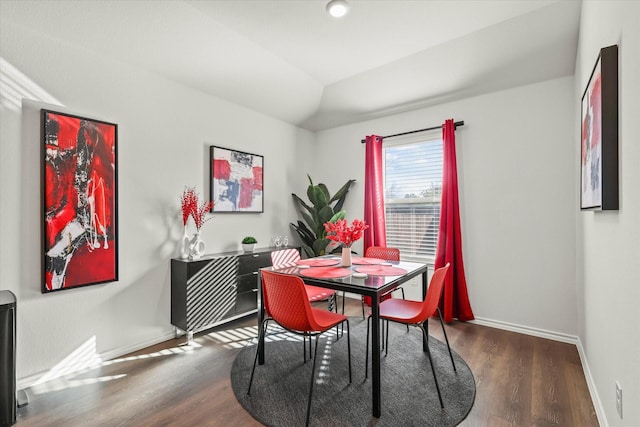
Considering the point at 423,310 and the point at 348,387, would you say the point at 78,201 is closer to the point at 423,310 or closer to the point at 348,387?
the point at 348,387

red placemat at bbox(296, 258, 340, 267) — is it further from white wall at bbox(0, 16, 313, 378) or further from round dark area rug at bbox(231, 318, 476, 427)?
white wall at bbox(0, 16, 313, 378)

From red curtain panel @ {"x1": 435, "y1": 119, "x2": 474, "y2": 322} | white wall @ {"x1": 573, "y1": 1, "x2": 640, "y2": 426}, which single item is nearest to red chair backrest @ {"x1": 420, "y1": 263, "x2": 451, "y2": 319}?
white wall @ {"x1": 573, "y1": 1, "x2": 640, "y2": 426}

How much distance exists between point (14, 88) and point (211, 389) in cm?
248

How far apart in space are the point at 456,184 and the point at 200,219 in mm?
2776

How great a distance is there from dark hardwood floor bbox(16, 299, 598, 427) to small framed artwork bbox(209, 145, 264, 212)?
1520 millimetres

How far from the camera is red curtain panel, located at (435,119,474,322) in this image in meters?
3.33

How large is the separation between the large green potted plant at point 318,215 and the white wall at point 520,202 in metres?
1.63

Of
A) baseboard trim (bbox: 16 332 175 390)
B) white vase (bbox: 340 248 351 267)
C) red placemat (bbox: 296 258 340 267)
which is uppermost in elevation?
white vase (bbox: 340 248 351 267)

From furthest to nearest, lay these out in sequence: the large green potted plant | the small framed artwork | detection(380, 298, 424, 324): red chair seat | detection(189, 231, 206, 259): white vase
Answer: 1. the large green potted plant
2. the small framed artwork
3. detection(189, 231, 206, 259): white vase
4. detection(380, 298, 424, 324): red chair seat

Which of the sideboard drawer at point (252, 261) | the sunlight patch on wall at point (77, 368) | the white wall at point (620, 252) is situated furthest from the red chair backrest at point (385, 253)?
the sunlight patch on wall at point (77, 368)

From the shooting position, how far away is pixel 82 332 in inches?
95.7

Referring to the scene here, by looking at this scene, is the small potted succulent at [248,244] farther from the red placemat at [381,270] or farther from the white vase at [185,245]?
the red placemat at [381,270]

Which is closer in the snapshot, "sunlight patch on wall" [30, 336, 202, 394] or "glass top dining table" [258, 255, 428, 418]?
"glass top dining table" [258, 255, 428, 418]

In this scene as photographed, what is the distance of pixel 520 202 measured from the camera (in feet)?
10.2
